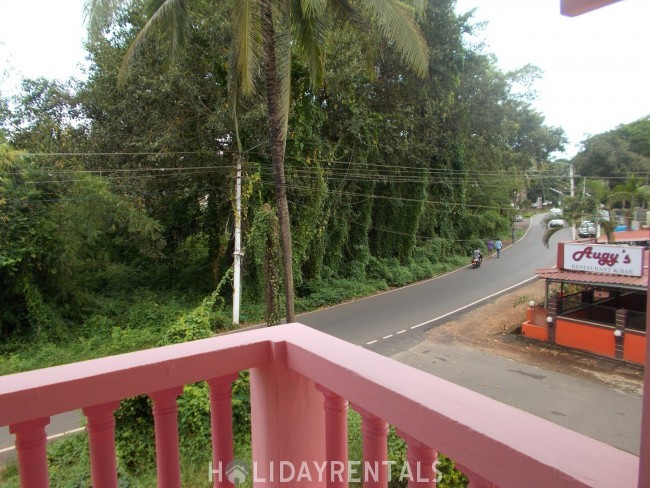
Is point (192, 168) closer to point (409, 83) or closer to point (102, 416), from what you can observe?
point (409, 83)

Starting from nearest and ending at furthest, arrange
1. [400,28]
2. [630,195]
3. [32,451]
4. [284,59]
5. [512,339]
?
[32,451], [630,195], [400,28], [284,59], [512,339]

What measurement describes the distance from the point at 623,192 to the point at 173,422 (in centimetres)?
144

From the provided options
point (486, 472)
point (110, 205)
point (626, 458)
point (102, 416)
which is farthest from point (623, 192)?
point (110, 205)

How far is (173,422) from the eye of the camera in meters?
1.02

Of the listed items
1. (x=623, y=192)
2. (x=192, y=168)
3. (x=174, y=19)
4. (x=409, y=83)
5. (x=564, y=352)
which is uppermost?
(x=409, y=83)

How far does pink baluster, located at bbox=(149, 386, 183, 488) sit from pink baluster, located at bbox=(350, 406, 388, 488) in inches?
18.3

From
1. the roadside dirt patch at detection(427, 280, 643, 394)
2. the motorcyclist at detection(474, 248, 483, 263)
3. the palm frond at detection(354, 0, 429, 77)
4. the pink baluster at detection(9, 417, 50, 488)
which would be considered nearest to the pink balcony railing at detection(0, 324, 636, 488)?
the pink baluster at detection(9, 417, 50, 488)

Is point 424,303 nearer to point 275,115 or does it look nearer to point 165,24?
point 275,115

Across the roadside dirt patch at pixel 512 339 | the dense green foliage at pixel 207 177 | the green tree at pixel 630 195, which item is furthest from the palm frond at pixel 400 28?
the roadside dirt patch at pixel 512 339

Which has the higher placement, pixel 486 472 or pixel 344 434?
pixel 486 472

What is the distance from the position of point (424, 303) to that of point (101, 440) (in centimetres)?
1087

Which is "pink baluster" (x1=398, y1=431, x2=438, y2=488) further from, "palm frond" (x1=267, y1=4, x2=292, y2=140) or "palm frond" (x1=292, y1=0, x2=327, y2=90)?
"palm frond" (x1=292, y1=0, x2=327, y2=90)

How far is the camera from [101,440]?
36.9 inches

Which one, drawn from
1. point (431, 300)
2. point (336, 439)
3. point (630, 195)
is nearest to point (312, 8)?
point (630, 195)
